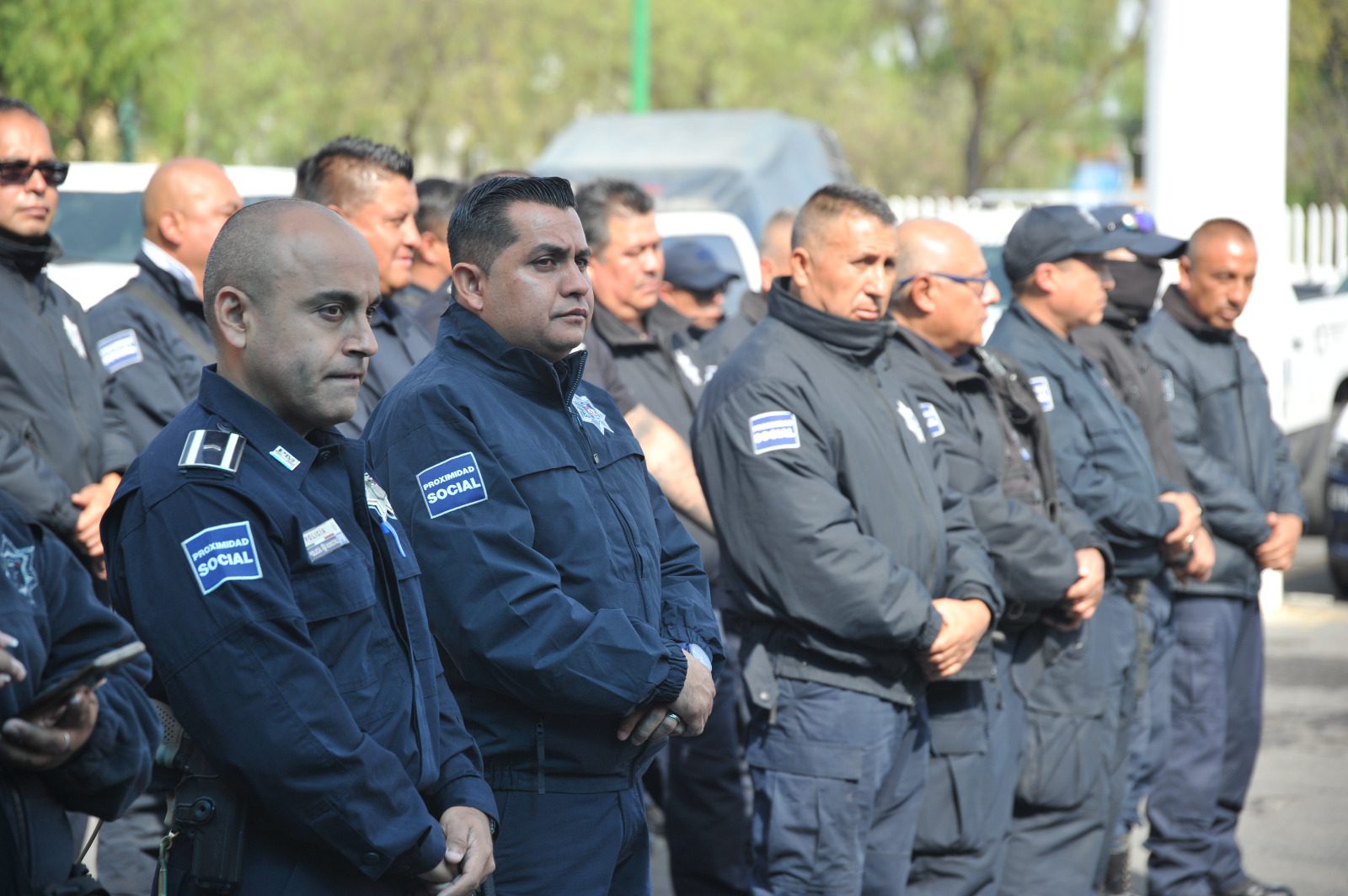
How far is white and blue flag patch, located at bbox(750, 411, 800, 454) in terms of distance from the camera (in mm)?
4219

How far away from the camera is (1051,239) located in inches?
222

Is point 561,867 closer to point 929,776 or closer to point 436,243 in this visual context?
point 929,776

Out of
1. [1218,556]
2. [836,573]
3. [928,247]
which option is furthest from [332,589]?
[1218,556]

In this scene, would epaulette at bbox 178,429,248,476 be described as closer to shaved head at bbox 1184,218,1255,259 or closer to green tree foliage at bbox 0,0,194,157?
shaved head at bbox 1184,218,1255,259

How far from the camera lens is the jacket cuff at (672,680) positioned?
124 inches

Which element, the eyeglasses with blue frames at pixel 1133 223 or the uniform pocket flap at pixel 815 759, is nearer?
Answer: the uniform pocket flap at pixel 815 759

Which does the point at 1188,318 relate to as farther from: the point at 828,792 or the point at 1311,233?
the point at 1311,233

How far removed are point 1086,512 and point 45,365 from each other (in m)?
3.31

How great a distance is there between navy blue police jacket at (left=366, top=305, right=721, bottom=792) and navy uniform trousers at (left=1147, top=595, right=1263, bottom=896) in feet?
10.3

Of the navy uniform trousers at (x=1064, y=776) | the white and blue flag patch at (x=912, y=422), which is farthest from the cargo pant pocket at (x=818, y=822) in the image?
the navy uniform trousers at (x=1064, y=776)

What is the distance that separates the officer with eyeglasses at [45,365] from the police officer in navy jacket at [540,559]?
1464 millimetres

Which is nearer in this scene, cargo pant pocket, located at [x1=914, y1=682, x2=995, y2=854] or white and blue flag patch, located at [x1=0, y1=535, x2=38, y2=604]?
white and blue flag patch, located at [x1=0, y1=535, x2=38, y2=604]

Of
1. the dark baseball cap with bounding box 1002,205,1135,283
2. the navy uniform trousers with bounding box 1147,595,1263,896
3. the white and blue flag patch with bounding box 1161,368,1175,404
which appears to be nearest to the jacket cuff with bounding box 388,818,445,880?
the dark baseball cap with bounding box 1002,205,1135,283

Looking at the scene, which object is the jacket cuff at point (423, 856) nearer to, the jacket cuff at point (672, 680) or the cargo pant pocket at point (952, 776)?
the jacket cuff at point (672, 680)
